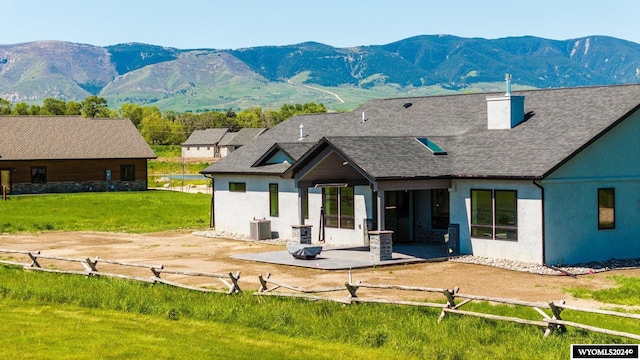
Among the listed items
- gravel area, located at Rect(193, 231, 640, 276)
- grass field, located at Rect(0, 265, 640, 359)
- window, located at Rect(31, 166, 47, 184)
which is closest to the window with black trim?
gravel area, located at Rect(193, 231, 640, 276)

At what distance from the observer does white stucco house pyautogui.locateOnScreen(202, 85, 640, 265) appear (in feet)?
97.9

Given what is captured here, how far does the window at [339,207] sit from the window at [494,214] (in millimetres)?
5609

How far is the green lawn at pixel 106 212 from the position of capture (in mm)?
44844

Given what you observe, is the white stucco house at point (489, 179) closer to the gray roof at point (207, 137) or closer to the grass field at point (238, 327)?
the grass field at point (238, 327)

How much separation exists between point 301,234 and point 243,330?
15.7 metres

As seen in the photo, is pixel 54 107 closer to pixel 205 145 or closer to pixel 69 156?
pixel 205 145

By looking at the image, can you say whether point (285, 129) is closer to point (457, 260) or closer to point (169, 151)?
point (457, 260)

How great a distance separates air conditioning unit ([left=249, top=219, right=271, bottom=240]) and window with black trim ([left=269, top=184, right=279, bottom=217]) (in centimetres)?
57

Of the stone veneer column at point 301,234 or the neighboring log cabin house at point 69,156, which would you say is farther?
the neighboring log cabin house at point 69,156

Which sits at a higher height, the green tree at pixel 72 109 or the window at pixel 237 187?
the green tree at pixel 72 109

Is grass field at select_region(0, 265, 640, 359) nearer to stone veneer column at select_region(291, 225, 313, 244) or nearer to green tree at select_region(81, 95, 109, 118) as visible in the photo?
stone veneer column at select_region(291, 225, 313, 244)

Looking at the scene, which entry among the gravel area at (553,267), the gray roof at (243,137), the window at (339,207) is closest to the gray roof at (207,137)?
the gray roof at (243,137)

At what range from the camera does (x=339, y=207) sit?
36.0 m

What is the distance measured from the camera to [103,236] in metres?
40.6
